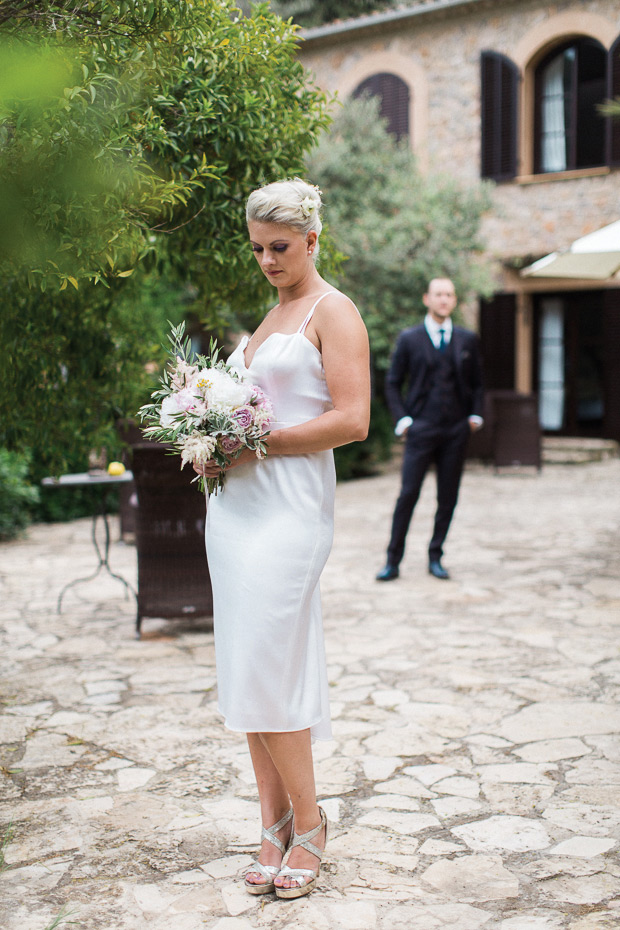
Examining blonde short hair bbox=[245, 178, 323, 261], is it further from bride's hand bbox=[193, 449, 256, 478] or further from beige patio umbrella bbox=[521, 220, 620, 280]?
Answer: beige patio umbrella bbox=[521, 220, 620, 280]

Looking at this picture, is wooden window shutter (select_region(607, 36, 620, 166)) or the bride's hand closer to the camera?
the bride's hand

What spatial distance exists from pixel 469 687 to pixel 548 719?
52cm

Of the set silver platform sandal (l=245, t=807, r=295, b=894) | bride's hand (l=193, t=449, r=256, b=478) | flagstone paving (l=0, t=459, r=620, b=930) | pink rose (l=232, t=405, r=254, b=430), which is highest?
pink rose (l=232, t=405, r=254, b=430)

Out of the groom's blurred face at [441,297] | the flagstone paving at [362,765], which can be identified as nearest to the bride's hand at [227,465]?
the flagstone paving at [362,765]

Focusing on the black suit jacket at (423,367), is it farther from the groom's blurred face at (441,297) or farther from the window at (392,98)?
the window at (392,98)

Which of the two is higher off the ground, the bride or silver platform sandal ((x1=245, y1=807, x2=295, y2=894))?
the bride

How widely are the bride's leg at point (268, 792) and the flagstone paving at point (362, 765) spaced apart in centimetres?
13

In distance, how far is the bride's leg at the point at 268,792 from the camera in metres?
2.74

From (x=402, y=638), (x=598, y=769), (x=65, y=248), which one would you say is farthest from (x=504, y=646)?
(x=65, y=248)

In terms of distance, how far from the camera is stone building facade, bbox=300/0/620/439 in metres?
14.1

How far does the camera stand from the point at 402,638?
5.29 m

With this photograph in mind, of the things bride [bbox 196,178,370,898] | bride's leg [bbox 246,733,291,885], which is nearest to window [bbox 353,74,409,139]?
bride [bbox 196,178,370,898]

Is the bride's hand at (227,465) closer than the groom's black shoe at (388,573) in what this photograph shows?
Yes

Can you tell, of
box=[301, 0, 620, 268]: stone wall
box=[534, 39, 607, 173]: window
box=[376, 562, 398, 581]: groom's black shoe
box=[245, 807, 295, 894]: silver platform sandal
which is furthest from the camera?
box=[534, 39, 607, 173]: window
